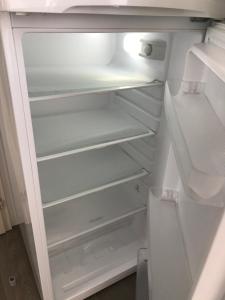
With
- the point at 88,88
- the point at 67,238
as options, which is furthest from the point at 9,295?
the point at 88,88

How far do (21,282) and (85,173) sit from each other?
776 millimetres

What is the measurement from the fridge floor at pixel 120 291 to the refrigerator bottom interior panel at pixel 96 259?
58 mm

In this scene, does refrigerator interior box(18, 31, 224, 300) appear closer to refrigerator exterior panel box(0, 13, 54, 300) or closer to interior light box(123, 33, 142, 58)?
interior light box(123, 33, 142, 58)

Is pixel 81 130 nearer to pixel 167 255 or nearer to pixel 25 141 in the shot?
pixel 25 141

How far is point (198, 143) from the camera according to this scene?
605mm

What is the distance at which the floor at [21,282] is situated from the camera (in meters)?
1.43

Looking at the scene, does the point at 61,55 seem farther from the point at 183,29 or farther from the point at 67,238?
the point at 67,238

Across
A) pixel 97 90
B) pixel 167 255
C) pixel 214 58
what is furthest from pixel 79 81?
pixel 167 255

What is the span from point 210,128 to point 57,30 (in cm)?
51

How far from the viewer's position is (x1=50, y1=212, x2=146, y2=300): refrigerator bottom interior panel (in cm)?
138

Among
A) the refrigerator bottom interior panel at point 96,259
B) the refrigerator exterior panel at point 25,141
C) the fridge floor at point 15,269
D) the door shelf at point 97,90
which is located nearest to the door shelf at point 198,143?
the door shelf at point 97,90

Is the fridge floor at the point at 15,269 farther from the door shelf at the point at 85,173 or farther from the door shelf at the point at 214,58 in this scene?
the door shelf at the point at 214,58

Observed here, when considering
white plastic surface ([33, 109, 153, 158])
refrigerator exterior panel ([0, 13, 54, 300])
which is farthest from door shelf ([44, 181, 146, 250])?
white plastic surface ([33, 109, 153, 158])

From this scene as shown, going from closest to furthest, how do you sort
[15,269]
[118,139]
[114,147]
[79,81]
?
[79,81] < [118,139] < [15,269] < [114,147]
